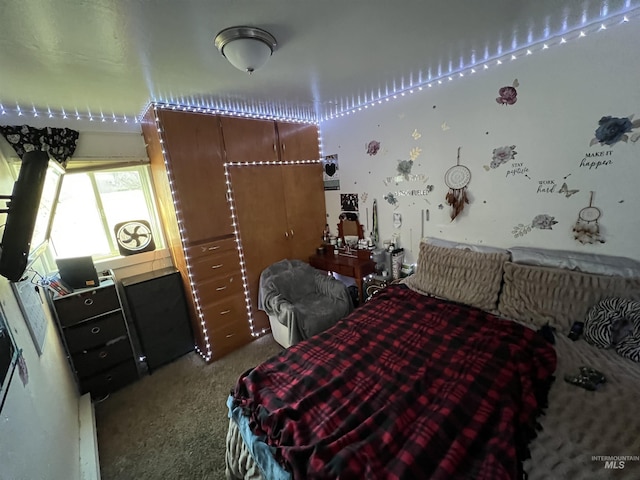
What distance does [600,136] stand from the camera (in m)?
1.64

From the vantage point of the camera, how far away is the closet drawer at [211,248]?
97.9 inches

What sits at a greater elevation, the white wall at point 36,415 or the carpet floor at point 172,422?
the white wall at point 36,415

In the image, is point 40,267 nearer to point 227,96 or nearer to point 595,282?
point 227,96

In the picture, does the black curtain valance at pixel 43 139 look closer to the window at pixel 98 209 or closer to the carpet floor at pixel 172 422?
the window at pixel 98 209

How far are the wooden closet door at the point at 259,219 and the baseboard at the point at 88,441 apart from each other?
145cm

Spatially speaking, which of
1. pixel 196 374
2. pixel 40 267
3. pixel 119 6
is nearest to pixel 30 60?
pixel 119 6

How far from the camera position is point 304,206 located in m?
3.22

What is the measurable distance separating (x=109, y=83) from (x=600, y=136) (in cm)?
317

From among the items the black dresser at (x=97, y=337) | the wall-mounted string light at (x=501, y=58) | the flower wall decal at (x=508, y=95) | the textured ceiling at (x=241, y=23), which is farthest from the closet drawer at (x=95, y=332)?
the flower wall decal at (x=508, y=95)

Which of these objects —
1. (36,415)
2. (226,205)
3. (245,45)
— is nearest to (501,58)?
(245,45)

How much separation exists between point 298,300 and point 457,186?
1866mm

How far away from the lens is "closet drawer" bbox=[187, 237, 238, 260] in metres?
2.49

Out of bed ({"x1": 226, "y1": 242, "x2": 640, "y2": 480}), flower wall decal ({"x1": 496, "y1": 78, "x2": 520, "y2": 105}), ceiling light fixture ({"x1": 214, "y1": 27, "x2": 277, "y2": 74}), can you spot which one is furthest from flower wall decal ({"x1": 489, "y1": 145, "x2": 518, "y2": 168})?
ceiling light fixture ({"x1": 214, "y1": 27, "x2": 277, "y2": 74})

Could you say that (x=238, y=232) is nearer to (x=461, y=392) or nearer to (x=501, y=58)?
(x=461, y=392)
